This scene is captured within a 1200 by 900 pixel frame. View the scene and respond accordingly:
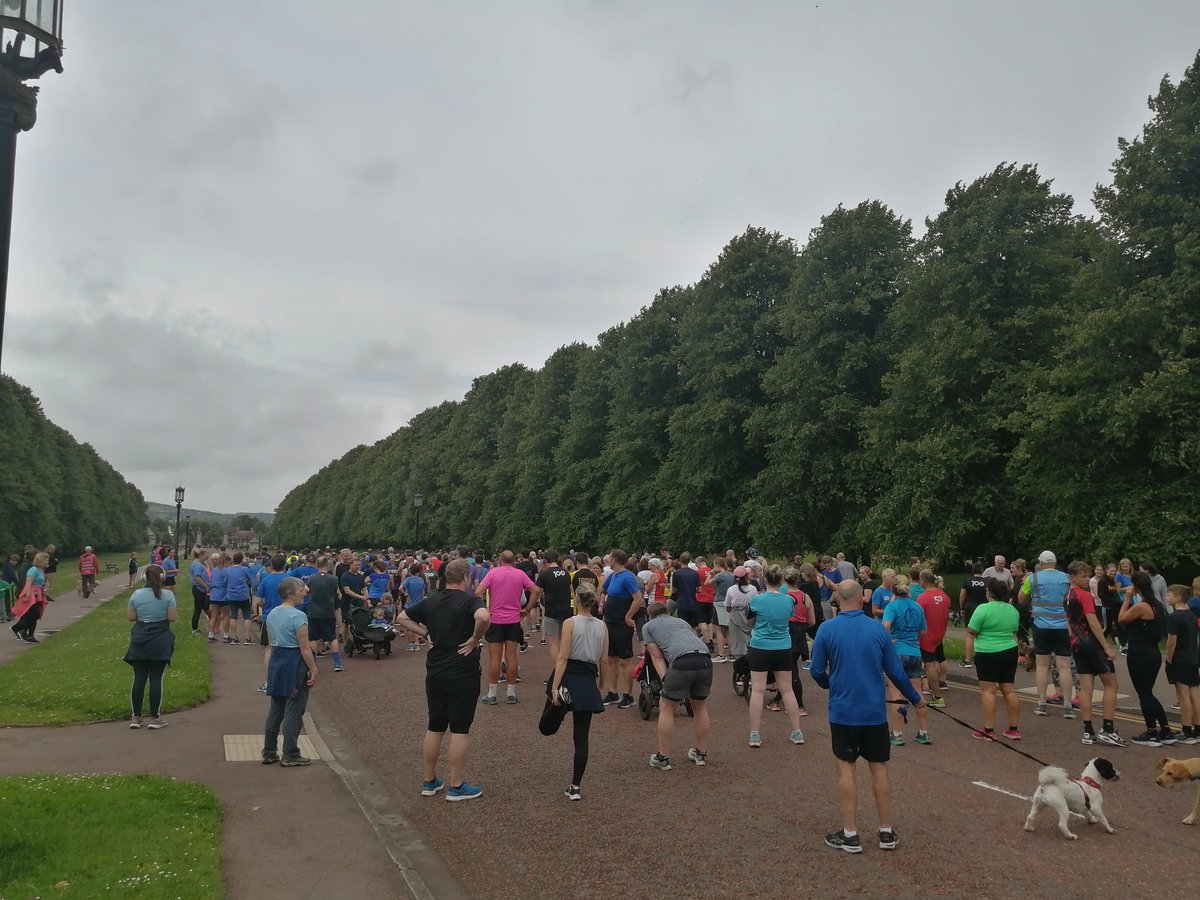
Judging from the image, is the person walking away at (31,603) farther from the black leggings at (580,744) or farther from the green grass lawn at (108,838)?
the black leggings at (580,744)

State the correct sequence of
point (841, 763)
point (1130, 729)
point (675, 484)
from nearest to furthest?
point (841, 763) < point (1130, 729) < point (675, 484)

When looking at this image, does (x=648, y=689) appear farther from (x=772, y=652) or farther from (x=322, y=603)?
(x=322, y=603)

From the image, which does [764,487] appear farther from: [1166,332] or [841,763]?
[841,763]

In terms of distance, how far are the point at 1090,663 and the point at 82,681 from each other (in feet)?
43.9

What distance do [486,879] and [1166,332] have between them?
24257 mm

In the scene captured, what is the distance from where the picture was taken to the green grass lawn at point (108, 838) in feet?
17.0

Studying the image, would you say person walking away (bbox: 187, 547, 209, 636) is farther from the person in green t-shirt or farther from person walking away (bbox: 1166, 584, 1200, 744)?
person walking away (bbox: 1166, 584, 1200, 744)

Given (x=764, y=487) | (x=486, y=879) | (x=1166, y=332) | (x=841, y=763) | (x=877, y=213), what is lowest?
(x=486, y=879)

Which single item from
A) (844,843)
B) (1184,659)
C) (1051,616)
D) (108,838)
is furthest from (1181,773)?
(108,838)

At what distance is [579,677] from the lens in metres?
7.57

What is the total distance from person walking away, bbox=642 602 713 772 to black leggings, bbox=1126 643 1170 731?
4852 mm

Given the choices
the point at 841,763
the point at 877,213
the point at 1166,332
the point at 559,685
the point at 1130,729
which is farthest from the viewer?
the point at 877,213

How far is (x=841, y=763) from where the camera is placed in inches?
251

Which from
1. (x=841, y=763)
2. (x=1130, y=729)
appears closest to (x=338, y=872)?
(x=841, y=763)
